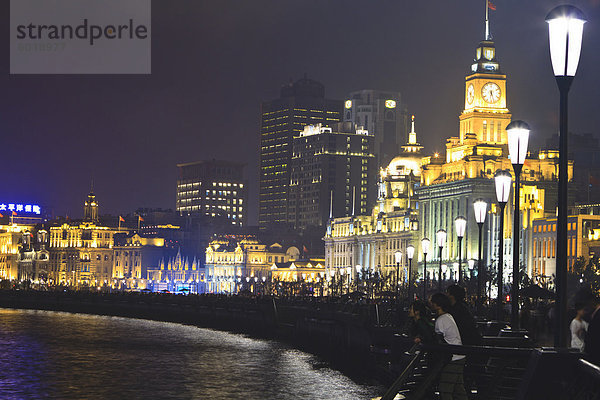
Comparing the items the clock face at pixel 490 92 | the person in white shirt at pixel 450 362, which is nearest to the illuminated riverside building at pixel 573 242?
the clock face at pixel 490 92

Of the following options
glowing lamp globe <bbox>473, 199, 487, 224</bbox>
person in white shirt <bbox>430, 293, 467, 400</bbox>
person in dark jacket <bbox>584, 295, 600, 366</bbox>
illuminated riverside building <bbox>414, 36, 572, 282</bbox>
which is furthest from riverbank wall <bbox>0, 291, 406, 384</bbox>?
illuminated riverside building <bbox>414, 36, 572, 282</bbox>

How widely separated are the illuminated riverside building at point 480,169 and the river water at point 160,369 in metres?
86.6

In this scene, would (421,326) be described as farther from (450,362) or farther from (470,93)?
(470,93)

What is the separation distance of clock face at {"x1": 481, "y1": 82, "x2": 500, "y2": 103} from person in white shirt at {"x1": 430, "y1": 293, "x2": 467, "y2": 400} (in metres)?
175

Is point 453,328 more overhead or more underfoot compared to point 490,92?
more underfoot

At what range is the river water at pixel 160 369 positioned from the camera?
161ft

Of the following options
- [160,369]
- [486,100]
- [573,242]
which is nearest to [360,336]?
[160,369]

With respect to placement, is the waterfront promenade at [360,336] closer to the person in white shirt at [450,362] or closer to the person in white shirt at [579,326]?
the person in white shirt at [450,362]

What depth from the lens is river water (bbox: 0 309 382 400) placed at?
49.1 metres

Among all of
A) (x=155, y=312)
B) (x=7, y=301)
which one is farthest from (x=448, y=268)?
(x=7, y=301)

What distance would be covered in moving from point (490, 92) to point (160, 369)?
456 feet

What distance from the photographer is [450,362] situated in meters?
18.8

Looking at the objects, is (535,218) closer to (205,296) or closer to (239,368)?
(205,296)

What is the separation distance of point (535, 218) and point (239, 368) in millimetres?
108537
